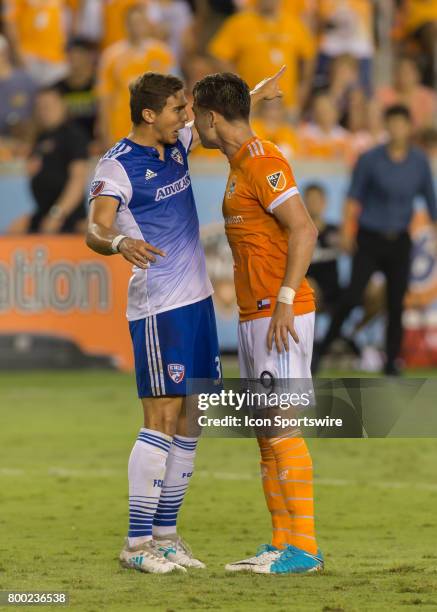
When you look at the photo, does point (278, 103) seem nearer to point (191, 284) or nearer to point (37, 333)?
point (37, 333)

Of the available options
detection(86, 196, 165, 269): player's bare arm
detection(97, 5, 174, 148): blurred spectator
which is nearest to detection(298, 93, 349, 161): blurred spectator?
detection(97, 5, 174, 148): blurred spectator

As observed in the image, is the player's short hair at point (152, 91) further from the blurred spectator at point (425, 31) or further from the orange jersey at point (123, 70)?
the blurred spectator at point (425, 31)

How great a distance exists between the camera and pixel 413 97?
18281mm

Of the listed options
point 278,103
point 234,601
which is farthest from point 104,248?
point 278,103

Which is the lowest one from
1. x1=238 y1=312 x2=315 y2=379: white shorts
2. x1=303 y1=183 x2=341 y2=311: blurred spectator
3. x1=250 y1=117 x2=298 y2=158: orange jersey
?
x1=303 y1=183 x2=341 y2=311: blurred spectator

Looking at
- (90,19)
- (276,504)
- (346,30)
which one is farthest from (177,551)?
(346,30)

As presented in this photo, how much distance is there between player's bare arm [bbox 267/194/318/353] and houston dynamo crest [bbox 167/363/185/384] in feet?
1.56

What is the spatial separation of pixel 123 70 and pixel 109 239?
11097 millimetres

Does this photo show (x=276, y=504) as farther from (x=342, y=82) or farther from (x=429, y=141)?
(x=342, y=82)

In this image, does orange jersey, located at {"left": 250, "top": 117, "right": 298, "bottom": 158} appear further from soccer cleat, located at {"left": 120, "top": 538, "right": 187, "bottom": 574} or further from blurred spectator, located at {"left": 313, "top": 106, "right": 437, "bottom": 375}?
soccer cleat, located at {"left": 120, "top": 538, "right": 187, "bottom": 574}

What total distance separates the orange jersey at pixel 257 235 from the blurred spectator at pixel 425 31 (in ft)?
42.9

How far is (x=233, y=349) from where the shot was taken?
16.0 meters

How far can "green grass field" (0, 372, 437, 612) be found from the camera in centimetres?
579

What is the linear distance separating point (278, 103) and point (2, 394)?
4817 mm
